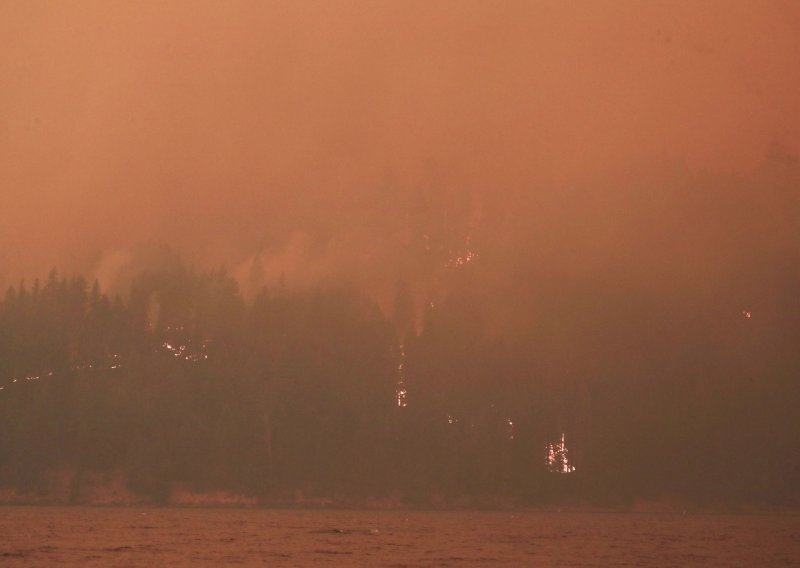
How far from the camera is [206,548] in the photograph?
360 ft

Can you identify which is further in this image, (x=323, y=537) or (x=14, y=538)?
(x=323, y=537)

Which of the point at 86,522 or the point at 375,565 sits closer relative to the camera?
the point at 375,565

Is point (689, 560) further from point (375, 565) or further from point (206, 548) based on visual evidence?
point (206, 548)

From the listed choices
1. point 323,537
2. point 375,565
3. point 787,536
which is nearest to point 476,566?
point 375,565

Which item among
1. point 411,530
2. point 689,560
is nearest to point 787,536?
point 411,530

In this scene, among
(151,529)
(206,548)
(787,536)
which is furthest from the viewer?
(787,536)

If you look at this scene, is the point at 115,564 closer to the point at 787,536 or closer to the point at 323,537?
the point at 323,537

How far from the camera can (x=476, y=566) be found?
92438 mm

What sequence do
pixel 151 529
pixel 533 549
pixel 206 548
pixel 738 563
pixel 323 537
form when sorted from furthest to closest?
pixel 151 529 < pixel 323 537 < pixel 533 549 < pixel 206 548 < pixel 738 563

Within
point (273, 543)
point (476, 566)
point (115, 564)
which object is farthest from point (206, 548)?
point (476, 566)

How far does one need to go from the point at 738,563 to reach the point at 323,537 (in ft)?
180

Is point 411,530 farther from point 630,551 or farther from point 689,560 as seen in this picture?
point 689,560

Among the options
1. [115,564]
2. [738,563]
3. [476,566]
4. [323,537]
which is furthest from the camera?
[323,537]

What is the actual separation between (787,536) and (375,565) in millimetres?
98612
